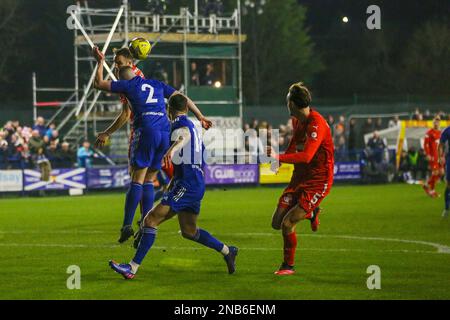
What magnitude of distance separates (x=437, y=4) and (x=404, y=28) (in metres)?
5.29

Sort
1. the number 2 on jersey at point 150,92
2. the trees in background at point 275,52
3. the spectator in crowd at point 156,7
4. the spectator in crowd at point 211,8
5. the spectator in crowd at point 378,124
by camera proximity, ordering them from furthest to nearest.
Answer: the trees in background at point 275,52 → the spectator in crowd at point 378,124 → the spectator in crowd at point 211,8 → the spectator in crowd at point 156,7 → the number 2 on jersey at point 150,92

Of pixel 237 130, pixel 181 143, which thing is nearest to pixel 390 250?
pixel 181 143

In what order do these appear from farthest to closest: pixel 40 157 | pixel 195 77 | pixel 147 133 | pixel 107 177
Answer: pixel 195 77, pixel 107 177, pixel 40 157, pixel 147 133

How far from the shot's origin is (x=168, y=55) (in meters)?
41.0

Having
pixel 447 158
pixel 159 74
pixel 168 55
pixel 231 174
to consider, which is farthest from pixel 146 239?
pixel 168 55

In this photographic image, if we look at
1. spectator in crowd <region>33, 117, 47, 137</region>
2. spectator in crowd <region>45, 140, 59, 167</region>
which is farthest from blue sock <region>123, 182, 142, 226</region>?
spectator in crowd <region>33, 117, 47, 137</region>

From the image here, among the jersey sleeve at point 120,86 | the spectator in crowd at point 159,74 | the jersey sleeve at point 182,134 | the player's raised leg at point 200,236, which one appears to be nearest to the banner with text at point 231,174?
the spectator in crowd at point 159,74

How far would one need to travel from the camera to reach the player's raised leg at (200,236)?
11953 millimetres

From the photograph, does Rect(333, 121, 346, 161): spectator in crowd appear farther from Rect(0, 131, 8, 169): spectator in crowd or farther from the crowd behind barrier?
Rect(0, 131, 8, 169): spectator in crowd

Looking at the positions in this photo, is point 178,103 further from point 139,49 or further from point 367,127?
point 367,127

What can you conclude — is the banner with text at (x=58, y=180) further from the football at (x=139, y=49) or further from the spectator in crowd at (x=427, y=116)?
the football at (x=139, y=49)

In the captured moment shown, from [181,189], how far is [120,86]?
6.84ft

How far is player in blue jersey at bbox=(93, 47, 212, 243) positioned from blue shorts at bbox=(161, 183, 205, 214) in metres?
2.63

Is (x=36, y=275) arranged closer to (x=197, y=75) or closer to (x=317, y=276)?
(x=317, y=276)
